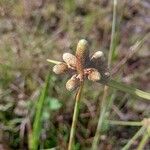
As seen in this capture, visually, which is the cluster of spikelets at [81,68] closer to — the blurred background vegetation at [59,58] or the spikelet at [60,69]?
the spikelet at [60,69]

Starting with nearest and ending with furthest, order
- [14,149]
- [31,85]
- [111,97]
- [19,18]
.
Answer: [111,97] < [14,149] < [31,85] < [19,18]

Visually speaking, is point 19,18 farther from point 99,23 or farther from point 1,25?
point 99,23

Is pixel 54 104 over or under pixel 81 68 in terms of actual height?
over

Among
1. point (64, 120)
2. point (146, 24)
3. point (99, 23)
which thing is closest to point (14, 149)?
point (64, 120)

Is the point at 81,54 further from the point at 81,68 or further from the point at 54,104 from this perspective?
the point at 54,104

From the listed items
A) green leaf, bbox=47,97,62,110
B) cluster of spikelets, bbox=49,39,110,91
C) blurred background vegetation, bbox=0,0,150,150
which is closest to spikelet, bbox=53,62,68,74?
cluster of spikelets, bbox=49,39,110,91

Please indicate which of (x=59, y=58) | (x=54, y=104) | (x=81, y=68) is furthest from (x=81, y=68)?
(x=59, y=58)
